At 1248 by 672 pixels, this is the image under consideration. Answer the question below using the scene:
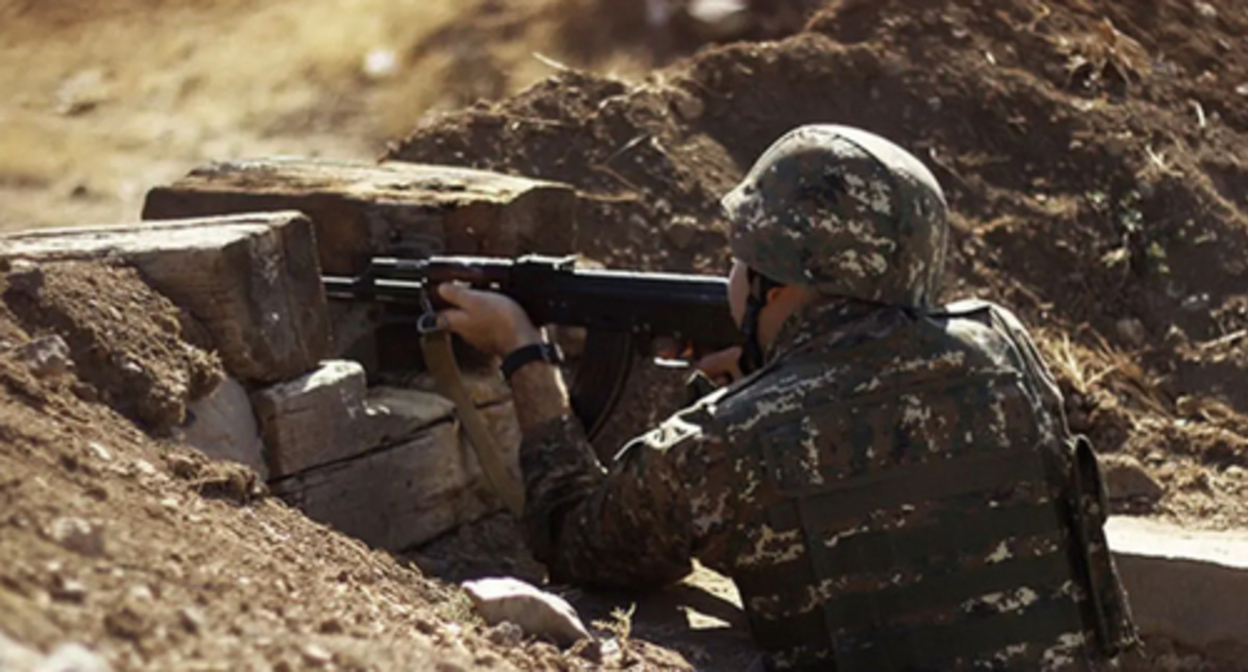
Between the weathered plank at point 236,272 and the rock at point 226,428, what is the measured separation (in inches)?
3.0

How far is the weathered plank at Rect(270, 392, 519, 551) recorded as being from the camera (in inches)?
185

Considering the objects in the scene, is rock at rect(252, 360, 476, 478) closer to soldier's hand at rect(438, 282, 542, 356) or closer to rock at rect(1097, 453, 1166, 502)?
soldier's hand at rect(438, 282, 542, 356)

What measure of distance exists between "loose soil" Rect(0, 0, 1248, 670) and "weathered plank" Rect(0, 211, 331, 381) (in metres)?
0.08

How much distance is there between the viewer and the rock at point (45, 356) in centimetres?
384

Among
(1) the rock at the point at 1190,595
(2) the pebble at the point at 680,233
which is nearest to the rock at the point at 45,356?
(1) the rock at the point at 1190,595

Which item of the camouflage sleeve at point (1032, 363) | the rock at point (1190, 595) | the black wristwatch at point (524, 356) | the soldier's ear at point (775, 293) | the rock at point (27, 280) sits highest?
the soldier's ear at point (775, 293)

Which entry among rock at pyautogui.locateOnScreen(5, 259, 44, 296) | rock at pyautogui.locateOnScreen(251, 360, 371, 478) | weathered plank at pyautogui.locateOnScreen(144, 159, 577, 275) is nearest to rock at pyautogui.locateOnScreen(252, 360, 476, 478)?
rock at pyautogui.locateOnScreen(251, 360, 371, 478)

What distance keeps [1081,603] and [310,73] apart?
6022 mm

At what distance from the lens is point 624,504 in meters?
3.94

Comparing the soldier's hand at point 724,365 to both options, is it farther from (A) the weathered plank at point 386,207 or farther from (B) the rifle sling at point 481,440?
(A) the weathered plank at point 386,207

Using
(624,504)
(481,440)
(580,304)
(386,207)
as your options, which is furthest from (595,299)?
(624,504)

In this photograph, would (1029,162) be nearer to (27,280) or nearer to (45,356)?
(27,280)

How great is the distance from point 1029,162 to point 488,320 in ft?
12.6

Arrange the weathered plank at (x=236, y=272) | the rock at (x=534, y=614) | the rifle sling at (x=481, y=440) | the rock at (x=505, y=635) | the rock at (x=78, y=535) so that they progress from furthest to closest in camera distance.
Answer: the rifle sling at (x=481, y=440)
the weathered plank at (x=236, y=272)
the rock at (x=534, y=614)
the rock at (x=505, y=635)
the rock at (x=78, y=535)
